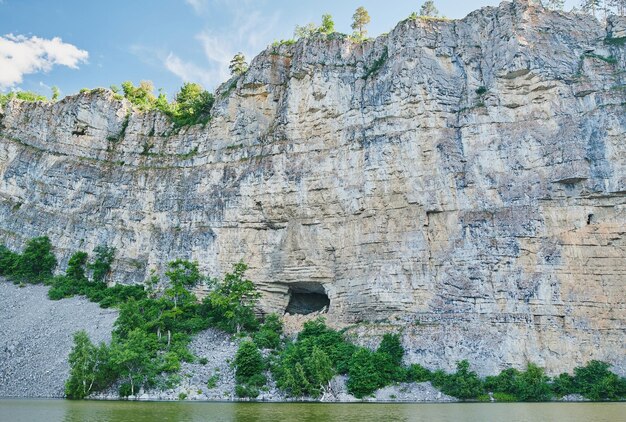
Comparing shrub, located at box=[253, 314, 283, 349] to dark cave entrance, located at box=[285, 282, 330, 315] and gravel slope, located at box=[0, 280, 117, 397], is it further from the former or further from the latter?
gravel slope, located at box=[0, 280, 117, 397]

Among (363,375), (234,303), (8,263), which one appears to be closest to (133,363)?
(234,303)

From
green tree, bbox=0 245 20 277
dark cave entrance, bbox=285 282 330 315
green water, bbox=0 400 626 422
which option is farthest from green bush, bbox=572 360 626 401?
green tree, bbox=0 245 20 277

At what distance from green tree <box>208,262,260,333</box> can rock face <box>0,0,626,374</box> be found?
201cm

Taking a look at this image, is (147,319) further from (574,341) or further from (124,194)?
(574,341)

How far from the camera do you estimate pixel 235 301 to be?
4025cm

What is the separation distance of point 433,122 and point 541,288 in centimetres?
1406

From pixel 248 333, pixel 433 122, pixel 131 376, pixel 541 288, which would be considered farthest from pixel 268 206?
pixel 541 288

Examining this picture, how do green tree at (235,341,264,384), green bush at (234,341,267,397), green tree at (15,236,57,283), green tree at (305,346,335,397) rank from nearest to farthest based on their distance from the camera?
green tree at (305,346,335,397)
green bush at (234,341,267,397)
green tree at (235,341,264,384)
green tree at (15,236,57,283)

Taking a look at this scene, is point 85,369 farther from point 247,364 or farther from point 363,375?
point 363,375

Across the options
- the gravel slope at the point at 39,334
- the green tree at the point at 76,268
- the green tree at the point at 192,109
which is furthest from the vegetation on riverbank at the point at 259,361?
the green tree at the point at 192,109

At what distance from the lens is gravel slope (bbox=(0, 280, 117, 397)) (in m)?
32.7

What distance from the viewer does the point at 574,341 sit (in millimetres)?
33219

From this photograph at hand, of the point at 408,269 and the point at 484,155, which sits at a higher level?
the point at 484,155

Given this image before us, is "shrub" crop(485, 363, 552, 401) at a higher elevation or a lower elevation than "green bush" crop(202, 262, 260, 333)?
lower
